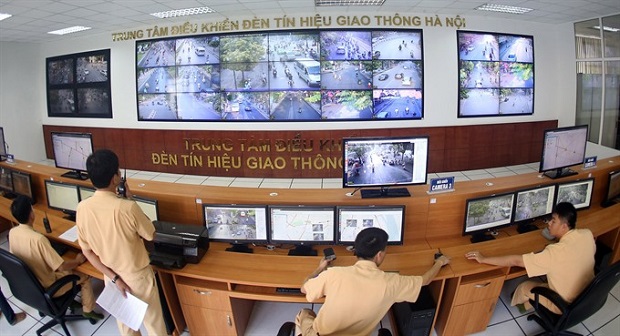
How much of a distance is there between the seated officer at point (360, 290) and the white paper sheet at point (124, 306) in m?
1.07

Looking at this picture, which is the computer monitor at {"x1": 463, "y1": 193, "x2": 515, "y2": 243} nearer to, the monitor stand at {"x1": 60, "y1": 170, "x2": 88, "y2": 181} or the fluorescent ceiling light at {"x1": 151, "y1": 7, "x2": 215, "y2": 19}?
the monitor stand at {"x1": 60, "y1": 170, "x2": 88, "y2": 181}

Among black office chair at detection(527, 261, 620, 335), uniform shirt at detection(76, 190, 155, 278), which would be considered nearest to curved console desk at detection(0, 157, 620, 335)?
black office chair at detection(527, 261, 620, 335)

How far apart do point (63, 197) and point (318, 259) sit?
8.71 feet

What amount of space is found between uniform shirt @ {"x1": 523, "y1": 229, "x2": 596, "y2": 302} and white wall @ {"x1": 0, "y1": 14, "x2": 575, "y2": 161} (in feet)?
12.0

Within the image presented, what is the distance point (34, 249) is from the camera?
1.98 metres

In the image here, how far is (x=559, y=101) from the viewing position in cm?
584

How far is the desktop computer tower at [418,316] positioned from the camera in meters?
1.92

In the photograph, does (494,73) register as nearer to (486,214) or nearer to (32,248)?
(486,214)

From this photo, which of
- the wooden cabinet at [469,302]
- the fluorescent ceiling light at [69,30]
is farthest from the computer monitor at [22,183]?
the wooden cabinet at [469,302]

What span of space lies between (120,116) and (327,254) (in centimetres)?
603

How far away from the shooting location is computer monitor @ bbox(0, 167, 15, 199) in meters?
3.27

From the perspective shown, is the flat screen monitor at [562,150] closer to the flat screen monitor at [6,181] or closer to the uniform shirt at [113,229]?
the uniform shirt at [113,229]

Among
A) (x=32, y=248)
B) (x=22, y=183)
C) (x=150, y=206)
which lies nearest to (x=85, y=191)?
(x=32, y=248)

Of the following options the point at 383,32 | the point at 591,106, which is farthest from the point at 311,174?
the point at 591,106
